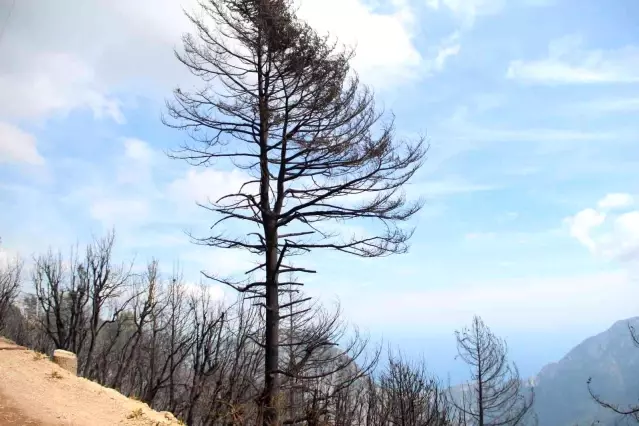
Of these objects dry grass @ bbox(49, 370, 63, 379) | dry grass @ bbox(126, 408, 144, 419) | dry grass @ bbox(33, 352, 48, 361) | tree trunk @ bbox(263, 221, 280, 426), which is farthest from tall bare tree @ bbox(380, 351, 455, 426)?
dry grass @ bbox(33, 352, 48, 361)

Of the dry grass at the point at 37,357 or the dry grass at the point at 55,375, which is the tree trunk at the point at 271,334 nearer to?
the dry grass at the point at 55,375

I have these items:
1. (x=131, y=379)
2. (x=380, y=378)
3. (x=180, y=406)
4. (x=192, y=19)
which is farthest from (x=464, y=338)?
(x=192, y=19)

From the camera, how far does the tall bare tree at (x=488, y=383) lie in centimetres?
2173

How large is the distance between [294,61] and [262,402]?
22.7ft

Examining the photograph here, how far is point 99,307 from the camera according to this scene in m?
22.5

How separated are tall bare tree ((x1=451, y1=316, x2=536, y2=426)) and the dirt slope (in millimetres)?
15580

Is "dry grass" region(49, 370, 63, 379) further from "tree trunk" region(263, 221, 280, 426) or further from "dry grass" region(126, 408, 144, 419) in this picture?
"tree trunk" region(263, 221, 280, 426)

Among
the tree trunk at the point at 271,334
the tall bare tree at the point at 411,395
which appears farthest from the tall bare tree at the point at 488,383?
the tree trunk at the point at 271,334

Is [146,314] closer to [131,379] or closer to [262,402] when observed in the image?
[131,379]

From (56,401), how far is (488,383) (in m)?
18.7

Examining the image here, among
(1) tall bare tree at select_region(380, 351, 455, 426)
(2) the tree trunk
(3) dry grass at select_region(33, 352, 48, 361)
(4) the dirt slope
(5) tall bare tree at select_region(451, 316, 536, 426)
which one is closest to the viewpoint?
(4) the dirt slope

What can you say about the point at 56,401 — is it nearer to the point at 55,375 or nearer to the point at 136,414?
the point at 136,414

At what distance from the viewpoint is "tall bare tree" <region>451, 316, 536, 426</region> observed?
71.3 ft

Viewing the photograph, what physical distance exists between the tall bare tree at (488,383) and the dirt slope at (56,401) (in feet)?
51.1
